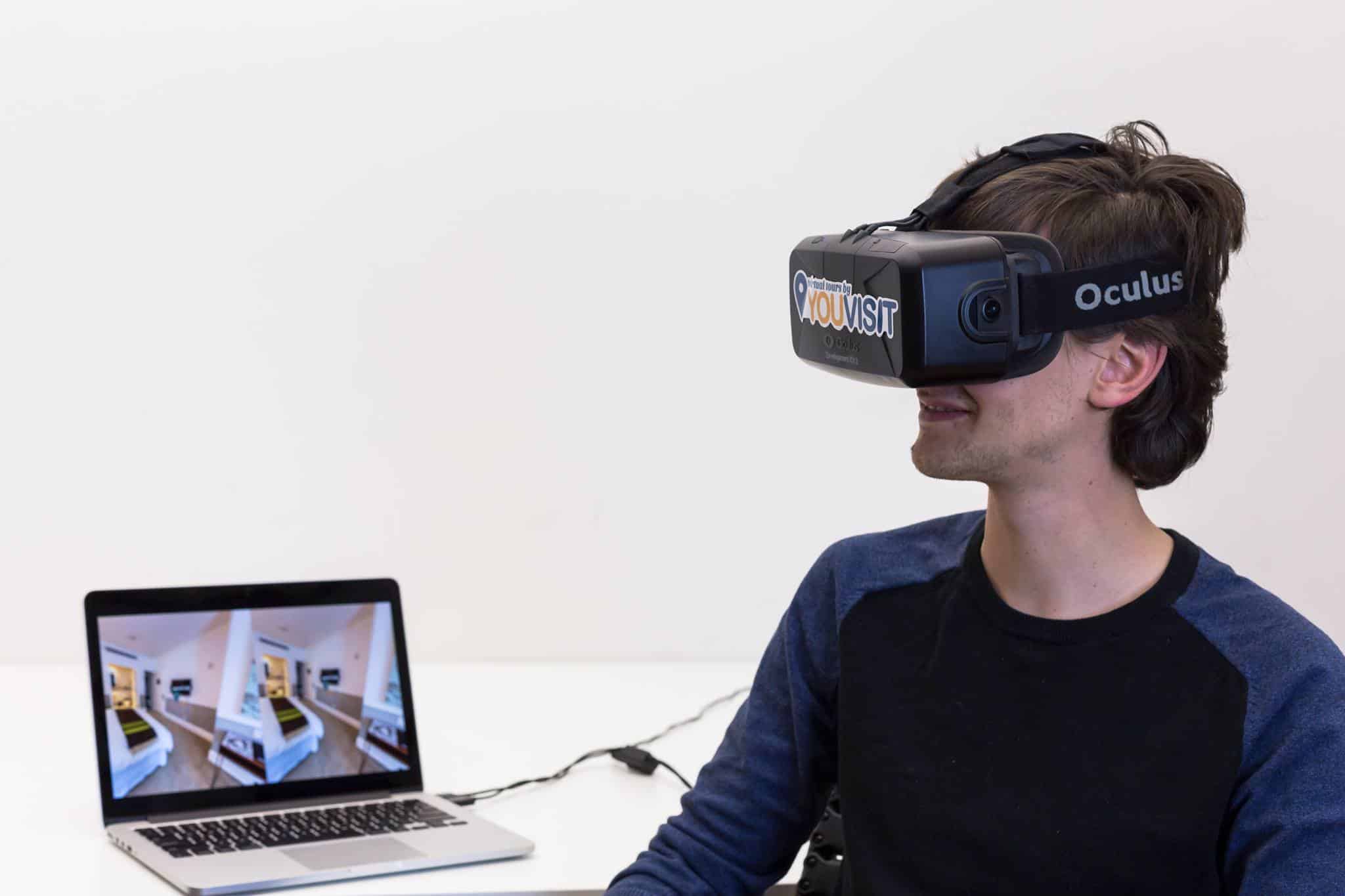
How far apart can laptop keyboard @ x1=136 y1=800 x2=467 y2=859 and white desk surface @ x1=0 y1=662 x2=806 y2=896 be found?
0.04 metres

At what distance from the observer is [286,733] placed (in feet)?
4.81

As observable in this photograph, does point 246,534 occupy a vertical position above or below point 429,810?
above

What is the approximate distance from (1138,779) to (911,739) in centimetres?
17

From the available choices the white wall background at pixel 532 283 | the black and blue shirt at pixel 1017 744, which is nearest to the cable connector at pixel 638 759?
the black and blue shirt at pixel 1017 744

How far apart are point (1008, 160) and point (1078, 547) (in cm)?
30

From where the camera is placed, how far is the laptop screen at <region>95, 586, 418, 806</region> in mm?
1419

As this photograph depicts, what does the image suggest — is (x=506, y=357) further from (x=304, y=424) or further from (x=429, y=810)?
(x=429, y=810)

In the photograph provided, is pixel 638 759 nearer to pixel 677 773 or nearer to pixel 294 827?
pixel 677 773

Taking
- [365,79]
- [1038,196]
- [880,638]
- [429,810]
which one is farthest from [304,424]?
[1038,196]

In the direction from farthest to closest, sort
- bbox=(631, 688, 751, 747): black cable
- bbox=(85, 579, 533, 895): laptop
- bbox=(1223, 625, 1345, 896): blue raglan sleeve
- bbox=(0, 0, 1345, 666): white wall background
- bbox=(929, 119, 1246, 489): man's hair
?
bbox=(0, 0, 1345, 666): white wall background, bbox=(631, 688, 751, 747): black cable, bbox=(85, 579, 533, 895): laptop, bbox=(929, 119, 1246, 489): man's hair, bbox=(1223, 625, 1345, 896): blue raglan sleeve

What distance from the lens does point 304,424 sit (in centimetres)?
189

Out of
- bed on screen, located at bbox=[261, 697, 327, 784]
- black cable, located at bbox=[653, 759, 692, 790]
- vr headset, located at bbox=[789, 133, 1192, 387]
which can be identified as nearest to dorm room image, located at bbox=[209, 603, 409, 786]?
bed on screen, located at bbox=[261, 697, 327, 784]

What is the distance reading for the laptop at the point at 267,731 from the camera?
1333 mm

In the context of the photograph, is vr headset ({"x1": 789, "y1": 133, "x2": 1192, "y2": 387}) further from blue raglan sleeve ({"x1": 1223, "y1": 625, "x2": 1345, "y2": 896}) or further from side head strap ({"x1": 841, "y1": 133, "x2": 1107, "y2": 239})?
blue raglan sleeve ({"x1": 1223, "y1": 625, "x2": 1345, "y2": 896})
